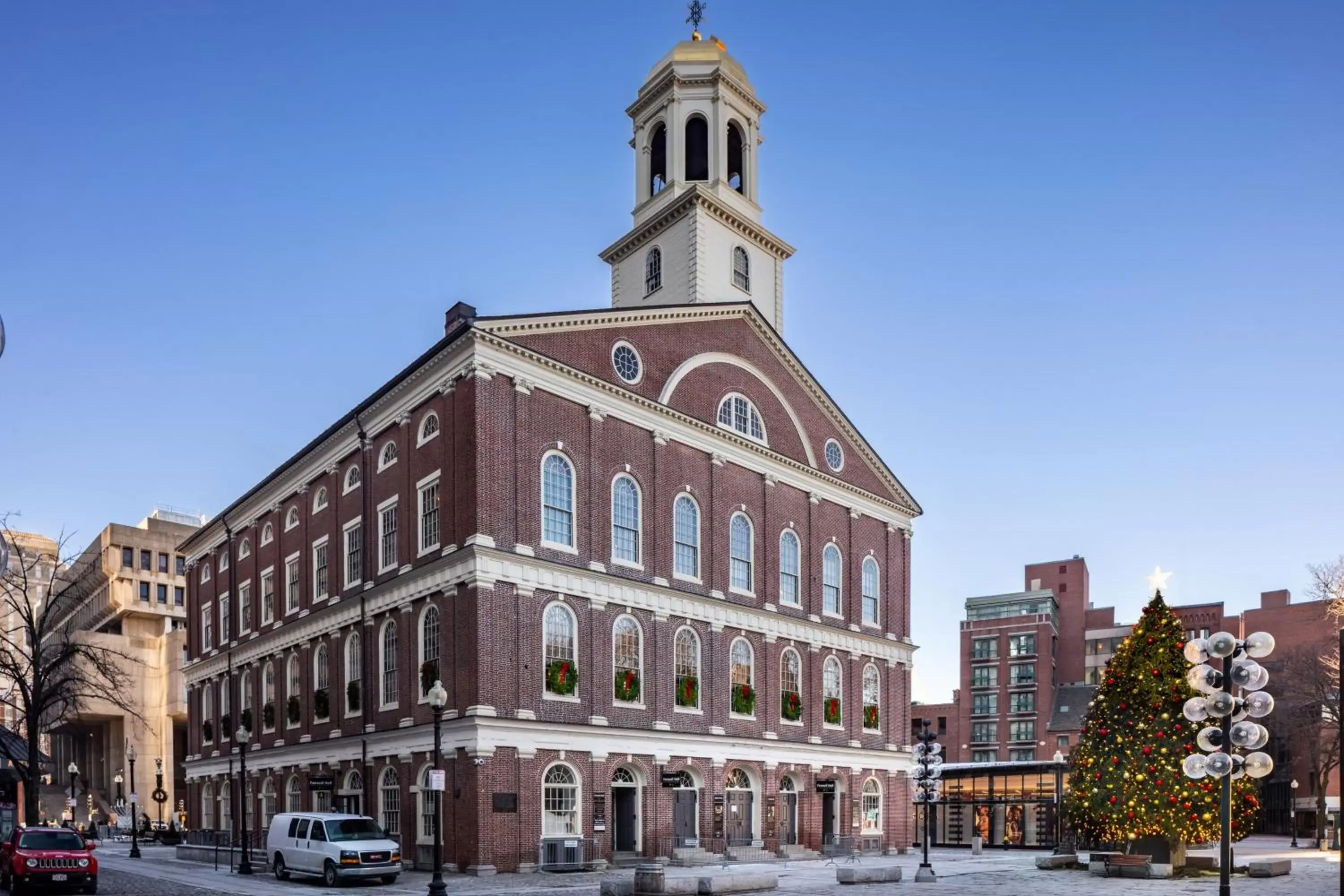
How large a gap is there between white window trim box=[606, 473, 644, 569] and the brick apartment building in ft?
261

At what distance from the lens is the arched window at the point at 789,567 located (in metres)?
48.2

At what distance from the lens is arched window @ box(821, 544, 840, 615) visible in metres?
50.4

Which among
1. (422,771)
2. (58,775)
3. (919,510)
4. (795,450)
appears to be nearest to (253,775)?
(422,771)

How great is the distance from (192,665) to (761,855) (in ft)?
109

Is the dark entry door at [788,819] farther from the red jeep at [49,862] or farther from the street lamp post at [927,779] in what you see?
the red jeep at [49,862]

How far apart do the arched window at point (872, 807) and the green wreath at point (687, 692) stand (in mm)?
12217

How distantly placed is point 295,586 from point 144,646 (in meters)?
60.9

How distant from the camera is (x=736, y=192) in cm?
5228

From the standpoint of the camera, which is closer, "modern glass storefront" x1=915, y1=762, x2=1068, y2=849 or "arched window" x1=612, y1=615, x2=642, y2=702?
"arched window" x1=612, y1=615, x2=642, y2=702

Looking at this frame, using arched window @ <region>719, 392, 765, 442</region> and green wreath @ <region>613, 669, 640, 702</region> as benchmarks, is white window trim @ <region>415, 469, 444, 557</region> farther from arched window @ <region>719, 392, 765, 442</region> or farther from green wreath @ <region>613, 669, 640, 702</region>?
arched window @ <region>719, 392, 765, 442</region>

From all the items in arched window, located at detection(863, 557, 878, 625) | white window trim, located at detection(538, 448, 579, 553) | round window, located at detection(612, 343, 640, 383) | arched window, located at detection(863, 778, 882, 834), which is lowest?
arched window, located at detection(863, 778, 882, 834)

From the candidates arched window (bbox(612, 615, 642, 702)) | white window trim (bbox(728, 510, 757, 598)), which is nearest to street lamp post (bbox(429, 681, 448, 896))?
arched window (bbox(612, 615, 642, 702))

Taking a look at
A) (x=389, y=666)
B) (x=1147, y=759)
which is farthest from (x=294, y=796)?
(x=1147, y=759)

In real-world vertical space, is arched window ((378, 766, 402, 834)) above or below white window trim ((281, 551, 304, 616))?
below
